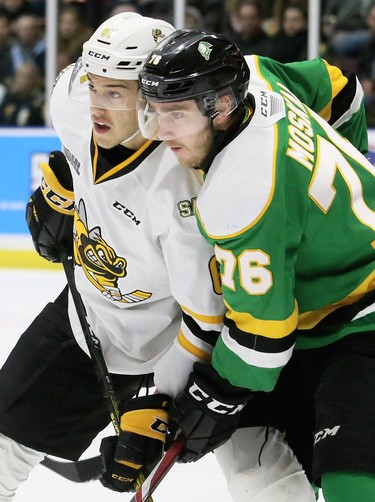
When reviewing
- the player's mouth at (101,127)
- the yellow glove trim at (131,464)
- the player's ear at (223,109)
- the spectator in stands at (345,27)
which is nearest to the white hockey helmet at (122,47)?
the player's mouth at (101,127)

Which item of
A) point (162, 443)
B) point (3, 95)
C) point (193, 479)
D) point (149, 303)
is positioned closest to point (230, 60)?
point (149, 303)

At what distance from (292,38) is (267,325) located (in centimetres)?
386

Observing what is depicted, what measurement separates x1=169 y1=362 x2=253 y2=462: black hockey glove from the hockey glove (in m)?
0.04

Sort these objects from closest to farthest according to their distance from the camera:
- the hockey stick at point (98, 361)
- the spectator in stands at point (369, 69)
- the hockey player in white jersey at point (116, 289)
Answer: the hockey player in white jersey at point (116, 289)
the hockey stick at point (98, 361)
the spectator in stands at point (369, 69)

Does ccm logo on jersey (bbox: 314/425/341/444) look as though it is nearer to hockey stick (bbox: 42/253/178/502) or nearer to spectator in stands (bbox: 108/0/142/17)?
hockey stick (bbox: 42/253/178/502)

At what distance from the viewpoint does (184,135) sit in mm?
2146

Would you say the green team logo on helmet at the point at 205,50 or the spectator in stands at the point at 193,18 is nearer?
the green team logo on helmet at the point at 205,50

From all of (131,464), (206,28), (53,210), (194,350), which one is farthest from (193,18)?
(131,464)

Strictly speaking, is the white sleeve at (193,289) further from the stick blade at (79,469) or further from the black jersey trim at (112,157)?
the stick blade at (79,469)

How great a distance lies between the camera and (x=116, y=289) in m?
2.49

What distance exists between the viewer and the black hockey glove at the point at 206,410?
226cm

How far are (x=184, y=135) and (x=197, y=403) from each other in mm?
555

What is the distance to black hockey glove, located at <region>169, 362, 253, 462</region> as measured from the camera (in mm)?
2264

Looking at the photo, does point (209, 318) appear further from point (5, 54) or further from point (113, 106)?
point (5, 54)
